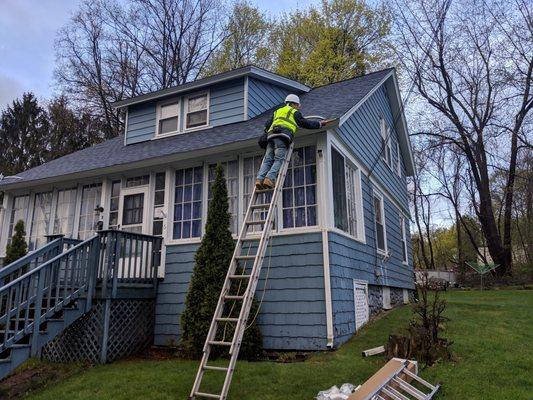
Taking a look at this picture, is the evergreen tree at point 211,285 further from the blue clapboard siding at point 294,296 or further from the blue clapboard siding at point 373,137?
the blue clapboard siding at point 373,137

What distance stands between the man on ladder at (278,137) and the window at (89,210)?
4.72 meters

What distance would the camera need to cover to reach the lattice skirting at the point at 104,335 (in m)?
7.29

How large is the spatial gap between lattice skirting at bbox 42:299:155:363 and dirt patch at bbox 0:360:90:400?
0.25 meters

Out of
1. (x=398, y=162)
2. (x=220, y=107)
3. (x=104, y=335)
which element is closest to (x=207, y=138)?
(x=220, y=107)

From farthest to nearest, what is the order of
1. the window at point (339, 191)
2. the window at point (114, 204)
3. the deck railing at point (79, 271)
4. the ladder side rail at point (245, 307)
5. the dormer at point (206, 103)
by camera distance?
the dormer at point (206, 103) < the window at point (114, 204) < the window at point (339, 191) < the deck railing at point (79, 271) < the ladder side rail at point (245, 307)

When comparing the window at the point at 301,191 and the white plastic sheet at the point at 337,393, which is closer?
the white plastic sheet at the point at 337,393

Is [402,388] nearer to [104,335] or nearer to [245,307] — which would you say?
[245,307]

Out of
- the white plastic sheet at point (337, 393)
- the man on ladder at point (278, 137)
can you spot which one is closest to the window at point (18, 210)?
the man on ladder at point (278, 137)

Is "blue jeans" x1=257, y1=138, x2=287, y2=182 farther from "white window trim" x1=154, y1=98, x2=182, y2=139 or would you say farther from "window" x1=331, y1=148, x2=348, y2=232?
"white window trim" x1=154, y1=98, x2=182, y2=139

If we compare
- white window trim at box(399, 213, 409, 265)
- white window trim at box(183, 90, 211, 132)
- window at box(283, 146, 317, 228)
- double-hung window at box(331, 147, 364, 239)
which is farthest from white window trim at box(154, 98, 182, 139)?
white window trim at box(399, 213, 409, 265)

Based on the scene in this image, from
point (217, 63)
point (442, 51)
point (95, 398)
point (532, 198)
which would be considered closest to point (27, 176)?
point (95, 398)

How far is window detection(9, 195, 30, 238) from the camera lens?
34.9ft

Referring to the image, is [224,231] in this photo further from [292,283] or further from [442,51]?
[442,51]

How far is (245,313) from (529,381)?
339cm
